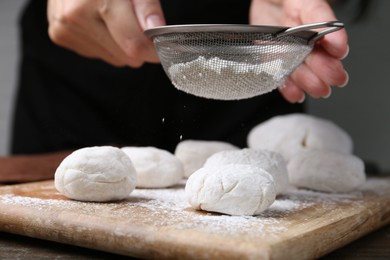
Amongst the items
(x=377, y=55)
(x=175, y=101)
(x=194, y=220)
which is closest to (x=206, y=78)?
(x=194, y=220)

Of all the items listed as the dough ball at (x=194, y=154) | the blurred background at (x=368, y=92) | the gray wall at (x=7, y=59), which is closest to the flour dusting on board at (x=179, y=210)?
the dough ball at (x=194, y=154)

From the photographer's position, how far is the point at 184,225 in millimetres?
1021

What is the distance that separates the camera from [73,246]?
1.08 meters

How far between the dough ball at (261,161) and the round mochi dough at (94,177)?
23 cm

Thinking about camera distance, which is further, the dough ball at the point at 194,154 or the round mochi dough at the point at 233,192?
the dough ball at the point at 194,154

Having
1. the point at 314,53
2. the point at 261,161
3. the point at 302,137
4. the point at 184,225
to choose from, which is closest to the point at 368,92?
the point at 302,137

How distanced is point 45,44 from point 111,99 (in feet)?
1.27

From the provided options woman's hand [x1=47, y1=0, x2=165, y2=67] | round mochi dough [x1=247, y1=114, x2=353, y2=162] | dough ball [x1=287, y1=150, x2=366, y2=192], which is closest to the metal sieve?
woman's hand [x1=47, y1=0, x2=165, y2=67]

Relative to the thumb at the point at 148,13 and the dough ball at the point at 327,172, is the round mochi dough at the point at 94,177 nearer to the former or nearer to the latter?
the thumb at the point at 148,13

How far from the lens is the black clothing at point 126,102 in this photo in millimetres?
2285

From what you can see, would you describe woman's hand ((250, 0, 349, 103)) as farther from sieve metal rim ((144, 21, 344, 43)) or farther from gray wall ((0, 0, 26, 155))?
gray wall ((0, 0, 26, 155))

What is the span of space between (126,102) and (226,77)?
996 mm

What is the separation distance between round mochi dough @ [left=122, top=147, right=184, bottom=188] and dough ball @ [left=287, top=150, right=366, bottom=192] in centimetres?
33

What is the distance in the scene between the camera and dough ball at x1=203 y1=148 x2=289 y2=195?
1387mm
